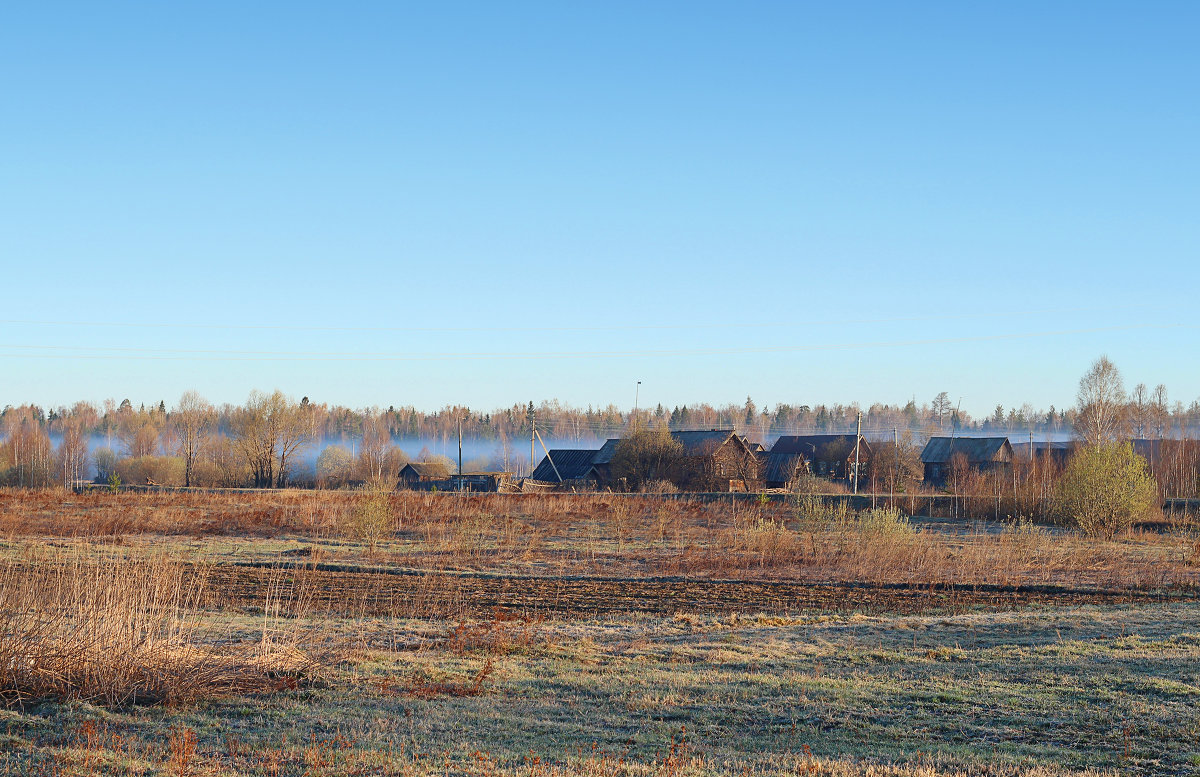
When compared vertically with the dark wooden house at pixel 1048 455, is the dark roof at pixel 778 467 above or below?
below

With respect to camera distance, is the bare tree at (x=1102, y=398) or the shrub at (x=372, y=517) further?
the bare tree at (x=1102, y=398)

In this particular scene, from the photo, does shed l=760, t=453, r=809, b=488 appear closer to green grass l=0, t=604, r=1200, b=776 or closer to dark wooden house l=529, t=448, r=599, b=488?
dark wooden house l=529, t=448, r=599, b=488

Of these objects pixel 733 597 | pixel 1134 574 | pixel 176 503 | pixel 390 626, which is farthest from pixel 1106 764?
pixel 176 503

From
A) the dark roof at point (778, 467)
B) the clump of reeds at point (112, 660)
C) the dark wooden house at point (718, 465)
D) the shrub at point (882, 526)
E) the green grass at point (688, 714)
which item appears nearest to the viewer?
the green grass at point (688, 714)

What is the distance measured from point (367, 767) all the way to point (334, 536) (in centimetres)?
2362

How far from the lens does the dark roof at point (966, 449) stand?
210 ft

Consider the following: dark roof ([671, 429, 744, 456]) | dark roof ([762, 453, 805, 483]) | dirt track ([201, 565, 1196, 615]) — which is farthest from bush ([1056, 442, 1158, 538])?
dark roof ([762, 453, 805, 483])

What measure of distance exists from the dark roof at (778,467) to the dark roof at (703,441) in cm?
472

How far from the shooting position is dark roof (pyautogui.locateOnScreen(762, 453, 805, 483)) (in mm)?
58562

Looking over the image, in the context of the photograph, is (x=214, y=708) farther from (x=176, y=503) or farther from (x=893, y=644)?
(x=176, y=503)

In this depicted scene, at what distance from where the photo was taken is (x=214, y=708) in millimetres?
8156

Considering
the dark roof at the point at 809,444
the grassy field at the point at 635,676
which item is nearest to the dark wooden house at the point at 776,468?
the dark roof at the point at 809,444

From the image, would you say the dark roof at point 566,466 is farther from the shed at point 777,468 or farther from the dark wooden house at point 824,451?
the dark wooden house at point 824,451

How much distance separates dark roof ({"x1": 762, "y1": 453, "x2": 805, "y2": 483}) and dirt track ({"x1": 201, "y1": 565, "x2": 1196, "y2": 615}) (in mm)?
39276
